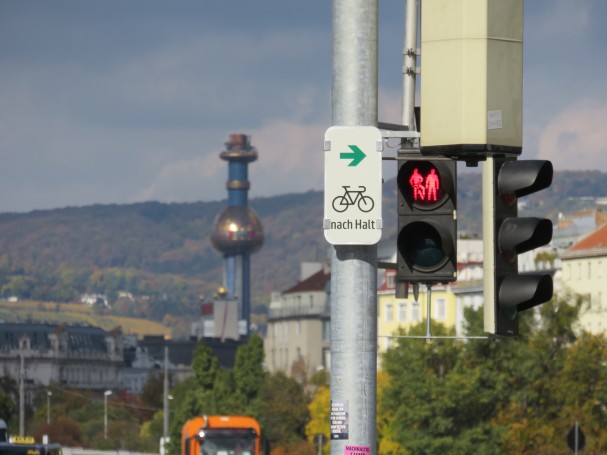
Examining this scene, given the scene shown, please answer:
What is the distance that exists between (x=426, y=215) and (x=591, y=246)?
514 feet

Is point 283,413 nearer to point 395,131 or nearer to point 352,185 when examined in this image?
point 395,131

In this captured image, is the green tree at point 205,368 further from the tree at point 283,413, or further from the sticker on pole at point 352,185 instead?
the sticker on pole at point 352,185

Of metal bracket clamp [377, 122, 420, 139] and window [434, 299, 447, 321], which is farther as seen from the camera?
window [434, 299, 447, 321]

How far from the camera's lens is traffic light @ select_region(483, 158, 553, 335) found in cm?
1177

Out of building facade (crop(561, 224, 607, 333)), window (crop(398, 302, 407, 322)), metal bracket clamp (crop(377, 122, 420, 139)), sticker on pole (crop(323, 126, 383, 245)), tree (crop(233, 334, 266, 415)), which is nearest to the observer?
sticker on pole (crop(323, 126, 383, 245))

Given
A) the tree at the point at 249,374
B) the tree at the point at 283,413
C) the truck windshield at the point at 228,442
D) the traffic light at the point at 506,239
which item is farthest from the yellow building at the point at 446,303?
the traffic light at the point at 506,239

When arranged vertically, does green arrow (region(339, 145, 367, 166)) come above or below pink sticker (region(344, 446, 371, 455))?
above

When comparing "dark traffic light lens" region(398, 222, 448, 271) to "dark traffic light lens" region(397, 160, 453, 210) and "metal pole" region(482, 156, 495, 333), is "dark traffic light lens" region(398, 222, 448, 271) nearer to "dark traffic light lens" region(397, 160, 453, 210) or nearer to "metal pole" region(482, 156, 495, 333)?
"dark traffic light lens" region(397, 160, 453, 210)

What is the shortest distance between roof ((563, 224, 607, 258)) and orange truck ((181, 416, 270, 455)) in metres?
92.3

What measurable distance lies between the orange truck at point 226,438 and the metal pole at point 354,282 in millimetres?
60312

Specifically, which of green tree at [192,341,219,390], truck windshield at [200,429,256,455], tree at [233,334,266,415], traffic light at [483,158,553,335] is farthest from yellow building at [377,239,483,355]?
traffic light at [483,158,553,335]

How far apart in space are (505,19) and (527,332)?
103 meters

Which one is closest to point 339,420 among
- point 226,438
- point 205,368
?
point 226,438

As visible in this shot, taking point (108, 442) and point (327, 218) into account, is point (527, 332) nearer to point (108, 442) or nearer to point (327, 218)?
point (108, 442)
